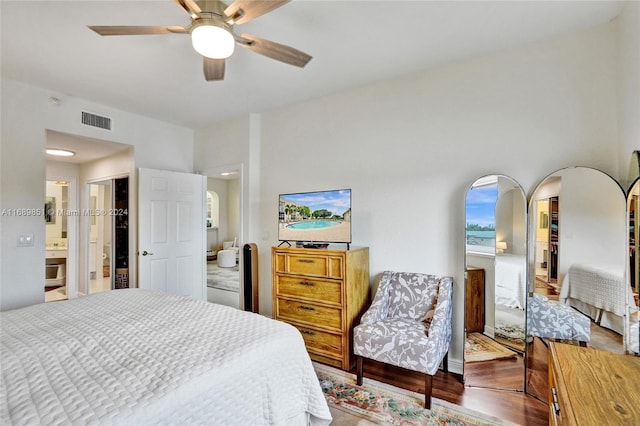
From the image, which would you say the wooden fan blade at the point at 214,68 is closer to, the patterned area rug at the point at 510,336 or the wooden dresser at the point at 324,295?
the wooden dresser at the point at 324,295

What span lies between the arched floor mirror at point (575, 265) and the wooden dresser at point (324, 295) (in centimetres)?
129

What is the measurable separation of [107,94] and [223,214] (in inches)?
221

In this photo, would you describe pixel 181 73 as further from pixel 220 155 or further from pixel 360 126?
pixel 360 126

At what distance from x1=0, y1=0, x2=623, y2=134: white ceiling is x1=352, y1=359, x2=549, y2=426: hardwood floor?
8.19 ft

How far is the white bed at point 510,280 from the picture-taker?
7.29ft

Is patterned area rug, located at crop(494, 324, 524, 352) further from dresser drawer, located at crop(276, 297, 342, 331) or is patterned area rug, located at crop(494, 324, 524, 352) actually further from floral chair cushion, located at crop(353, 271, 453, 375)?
dresser drawer, located at crop(276, 297, 342, 331)

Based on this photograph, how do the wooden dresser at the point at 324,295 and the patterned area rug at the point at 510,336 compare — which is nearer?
the patterned area rug at the point at 510,336

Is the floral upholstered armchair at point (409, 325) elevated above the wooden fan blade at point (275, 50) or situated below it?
below

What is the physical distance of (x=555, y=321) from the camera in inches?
82.1

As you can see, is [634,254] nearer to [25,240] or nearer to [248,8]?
[248,8]

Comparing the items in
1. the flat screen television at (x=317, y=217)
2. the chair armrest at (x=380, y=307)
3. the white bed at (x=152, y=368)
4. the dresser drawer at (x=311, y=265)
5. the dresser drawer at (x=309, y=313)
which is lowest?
the dresser drawer at (x=309, y=313)

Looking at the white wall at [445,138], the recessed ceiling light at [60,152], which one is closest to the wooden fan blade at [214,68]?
the white wall at [445,138]

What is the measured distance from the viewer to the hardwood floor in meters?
1.96

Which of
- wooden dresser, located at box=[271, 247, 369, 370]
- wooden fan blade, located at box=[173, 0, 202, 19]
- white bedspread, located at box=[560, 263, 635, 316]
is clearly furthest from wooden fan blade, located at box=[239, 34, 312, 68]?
white bedspread, located at box=[560, 263, 635, 316]
